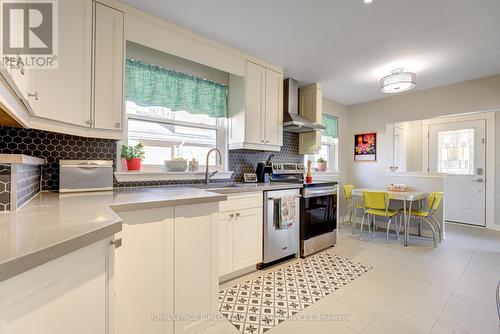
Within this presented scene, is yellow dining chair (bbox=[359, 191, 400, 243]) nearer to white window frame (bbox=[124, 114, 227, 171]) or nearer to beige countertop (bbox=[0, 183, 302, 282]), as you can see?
white window frame (bbox=[124, 114, 227, 171])

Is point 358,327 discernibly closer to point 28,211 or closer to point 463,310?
point 463,310

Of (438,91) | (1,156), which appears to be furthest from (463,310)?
(438,91)

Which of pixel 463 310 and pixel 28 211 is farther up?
pixel 28 211

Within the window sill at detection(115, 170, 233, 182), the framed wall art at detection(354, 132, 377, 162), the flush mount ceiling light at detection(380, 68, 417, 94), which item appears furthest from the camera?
the framed wall art at detection(354, 132, 377, 162)

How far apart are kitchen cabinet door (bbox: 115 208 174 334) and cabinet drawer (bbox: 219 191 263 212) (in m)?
0.82

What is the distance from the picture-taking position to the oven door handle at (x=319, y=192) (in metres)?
2.86

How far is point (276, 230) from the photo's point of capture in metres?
2.58

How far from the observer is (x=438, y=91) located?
12.3 feet

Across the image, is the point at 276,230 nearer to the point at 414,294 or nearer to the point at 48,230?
the point at 414,294

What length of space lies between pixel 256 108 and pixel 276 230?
1.48 metres

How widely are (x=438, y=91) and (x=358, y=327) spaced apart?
3.91 metres

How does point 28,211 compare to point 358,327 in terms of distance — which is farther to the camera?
point 358,327

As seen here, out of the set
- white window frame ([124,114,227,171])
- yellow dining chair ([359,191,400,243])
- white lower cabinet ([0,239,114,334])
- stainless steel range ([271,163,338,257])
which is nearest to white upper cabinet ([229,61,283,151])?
white window frame ([124,114,227,171])

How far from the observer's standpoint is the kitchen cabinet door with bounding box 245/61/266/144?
277 cm
